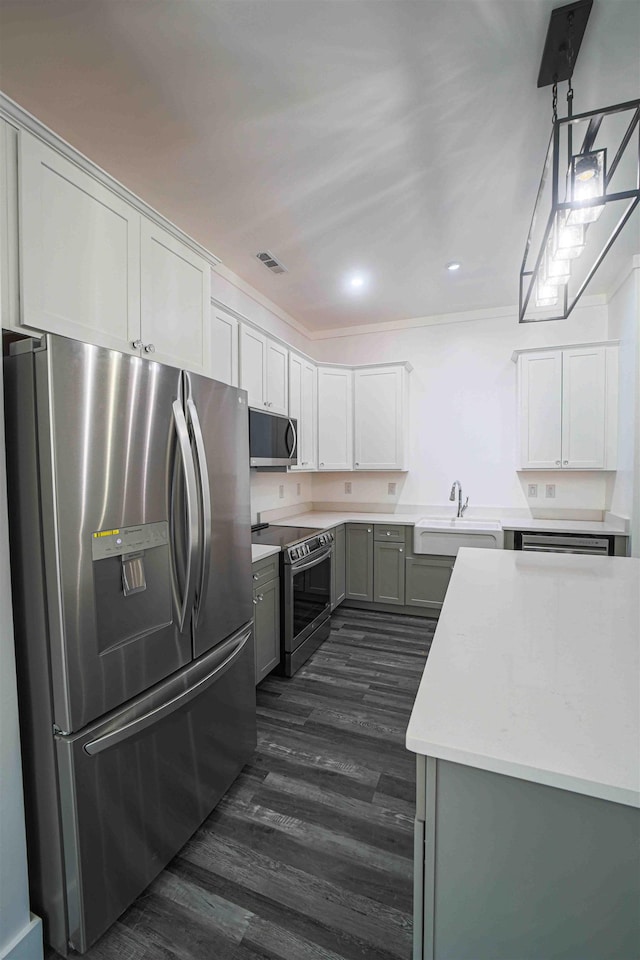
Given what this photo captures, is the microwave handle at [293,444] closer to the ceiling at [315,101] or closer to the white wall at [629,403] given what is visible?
the ceiling at [315,101]

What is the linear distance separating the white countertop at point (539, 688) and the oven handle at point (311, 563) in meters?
1.31

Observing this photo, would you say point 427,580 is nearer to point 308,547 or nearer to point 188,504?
point 308,547

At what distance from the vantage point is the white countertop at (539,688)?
0.71m

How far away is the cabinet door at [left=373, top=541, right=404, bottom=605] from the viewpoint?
155 inches

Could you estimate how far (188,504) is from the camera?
59.0 inches

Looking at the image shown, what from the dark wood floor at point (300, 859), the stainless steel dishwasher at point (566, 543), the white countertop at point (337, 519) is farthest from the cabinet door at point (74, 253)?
the stainless steel dishwasher at point (566, 543)

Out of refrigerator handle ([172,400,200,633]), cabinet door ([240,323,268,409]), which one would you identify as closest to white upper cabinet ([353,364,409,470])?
cabinet door ([240,323,268,409])

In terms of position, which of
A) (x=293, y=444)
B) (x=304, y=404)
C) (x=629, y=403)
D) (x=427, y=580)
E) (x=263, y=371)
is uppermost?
(x=263, y=371)

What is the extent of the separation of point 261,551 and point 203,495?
1065 millimetres

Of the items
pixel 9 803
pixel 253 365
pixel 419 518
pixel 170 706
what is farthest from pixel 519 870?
pixel 419 518

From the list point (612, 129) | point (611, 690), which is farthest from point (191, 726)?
point (612, 129)

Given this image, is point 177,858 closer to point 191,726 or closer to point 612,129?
point 191,726

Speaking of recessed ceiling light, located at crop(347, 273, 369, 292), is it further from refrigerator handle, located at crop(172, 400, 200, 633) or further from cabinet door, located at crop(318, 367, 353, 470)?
refrigerator handle, located at crop(172, 400, 200, 633)

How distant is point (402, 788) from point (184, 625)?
126 cm
